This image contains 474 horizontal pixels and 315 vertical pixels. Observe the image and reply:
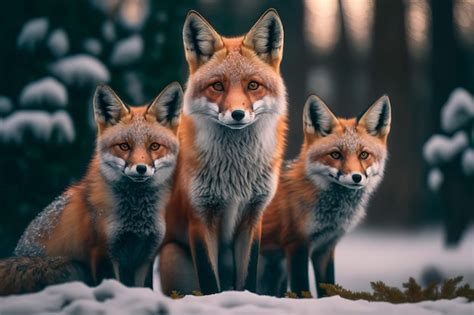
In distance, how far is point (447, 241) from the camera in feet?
20.5

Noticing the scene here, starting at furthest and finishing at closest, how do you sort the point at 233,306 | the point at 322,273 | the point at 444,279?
the point at 444,279, the point at 322,273, the point at 233,306

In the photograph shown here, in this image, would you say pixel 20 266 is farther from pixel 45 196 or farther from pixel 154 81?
pixel 154 81

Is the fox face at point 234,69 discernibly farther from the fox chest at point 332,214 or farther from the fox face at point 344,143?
the fox chest at point 332,214

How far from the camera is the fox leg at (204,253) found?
523 centimetres

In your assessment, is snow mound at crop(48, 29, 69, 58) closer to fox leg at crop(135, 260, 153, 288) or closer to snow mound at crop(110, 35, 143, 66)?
snow mound at crop(110, 35, 143, 66)

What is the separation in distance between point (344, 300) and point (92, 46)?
334 cm

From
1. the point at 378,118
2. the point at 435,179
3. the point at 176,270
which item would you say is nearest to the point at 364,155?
the point at 378,118

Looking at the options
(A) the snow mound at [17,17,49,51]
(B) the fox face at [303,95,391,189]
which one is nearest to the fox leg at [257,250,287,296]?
(B) the fox face at [303,95,391,189]

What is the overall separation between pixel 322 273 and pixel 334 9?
2.66 metres

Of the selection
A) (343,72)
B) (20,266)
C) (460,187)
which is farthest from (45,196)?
(460,187)

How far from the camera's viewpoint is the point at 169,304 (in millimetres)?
5195

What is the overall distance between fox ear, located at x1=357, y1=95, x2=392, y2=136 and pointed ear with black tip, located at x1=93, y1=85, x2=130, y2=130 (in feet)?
7.00

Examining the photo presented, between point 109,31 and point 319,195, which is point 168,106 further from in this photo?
point 319,195

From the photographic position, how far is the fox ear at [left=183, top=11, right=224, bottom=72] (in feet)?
17.6
